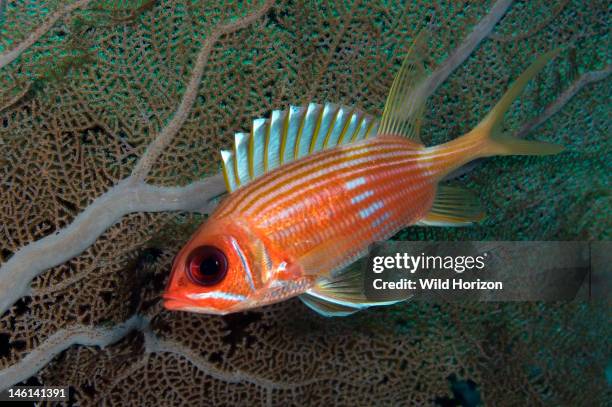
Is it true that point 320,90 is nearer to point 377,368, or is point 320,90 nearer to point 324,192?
point 324,192

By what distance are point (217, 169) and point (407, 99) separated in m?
0.86

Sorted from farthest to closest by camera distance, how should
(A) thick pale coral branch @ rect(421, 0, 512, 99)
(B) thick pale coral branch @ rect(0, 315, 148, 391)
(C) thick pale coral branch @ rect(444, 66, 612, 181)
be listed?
(C) thick pale coral branch @ rect(444, 66, 612, 181) → (A) thick pale coral branch @ rect(421, 0, 512, 99) → (B) thick pale coral branch @ rect(0, 315, 148, 391)

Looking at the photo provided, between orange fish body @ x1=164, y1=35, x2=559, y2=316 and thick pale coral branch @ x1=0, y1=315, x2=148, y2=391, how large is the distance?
95cm

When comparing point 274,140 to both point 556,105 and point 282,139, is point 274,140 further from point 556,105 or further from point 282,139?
point 556,105

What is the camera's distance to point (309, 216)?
1382 millimetres

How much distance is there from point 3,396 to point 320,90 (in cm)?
202

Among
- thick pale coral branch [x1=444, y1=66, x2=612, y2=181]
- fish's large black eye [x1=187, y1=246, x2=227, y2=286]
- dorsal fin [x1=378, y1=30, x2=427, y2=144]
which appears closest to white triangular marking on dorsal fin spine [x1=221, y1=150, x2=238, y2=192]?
fish's large black eye [x1=187, y1=246, x2=227, y2=286]

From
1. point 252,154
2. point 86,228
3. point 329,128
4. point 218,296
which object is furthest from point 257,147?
point 86,228

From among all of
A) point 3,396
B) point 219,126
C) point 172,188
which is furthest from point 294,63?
point 3,396

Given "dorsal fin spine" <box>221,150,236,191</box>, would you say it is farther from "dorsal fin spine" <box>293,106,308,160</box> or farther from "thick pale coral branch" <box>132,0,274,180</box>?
"thick pale coral branch" <box>132,0,274,180</box>

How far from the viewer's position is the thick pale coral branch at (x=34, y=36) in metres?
1.78

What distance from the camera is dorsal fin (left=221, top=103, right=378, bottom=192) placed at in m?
1.37

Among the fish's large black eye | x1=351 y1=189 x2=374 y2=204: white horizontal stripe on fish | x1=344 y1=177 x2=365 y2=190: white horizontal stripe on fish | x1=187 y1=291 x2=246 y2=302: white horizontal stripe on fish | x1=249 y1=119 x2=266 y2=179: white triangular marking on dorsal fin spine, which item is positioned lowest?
x1=187 y1=291 x2=246 y2=302: white horizontal stripe on fish

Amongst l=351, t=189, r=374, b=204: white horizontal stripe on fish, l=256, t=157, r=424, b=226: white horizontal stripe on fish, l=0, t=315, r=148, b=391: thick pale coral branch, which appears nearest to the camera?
l=256, t=157, r=424, b=226: white horizontal stripe on fish
